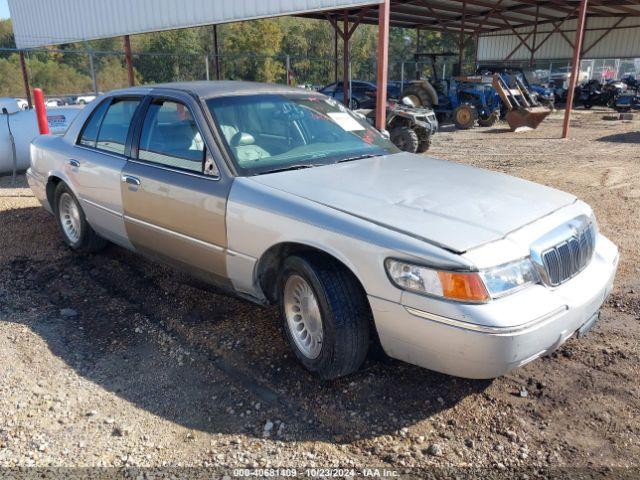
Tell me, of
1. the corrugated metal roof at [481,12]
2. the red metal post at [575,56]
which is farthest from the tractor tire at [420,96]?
the red metal post at [575,56]

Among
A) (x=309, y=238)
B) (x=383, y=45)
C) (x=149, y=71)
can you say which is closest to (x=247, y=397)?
(x=309, y=238)

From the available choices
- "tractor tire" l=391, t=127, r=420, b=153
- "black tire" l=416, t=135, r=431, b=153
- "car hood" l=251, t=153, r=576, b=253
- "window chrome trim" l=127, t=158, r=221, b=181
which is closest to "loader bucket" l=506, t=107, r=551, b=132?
"black tire" l=416, t=135, r=431, b=153

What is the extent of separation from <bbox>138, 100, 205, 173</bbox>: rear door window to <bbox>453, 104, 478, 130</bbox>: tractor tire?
1406cm

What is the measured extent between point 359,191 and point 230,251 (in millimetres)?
872

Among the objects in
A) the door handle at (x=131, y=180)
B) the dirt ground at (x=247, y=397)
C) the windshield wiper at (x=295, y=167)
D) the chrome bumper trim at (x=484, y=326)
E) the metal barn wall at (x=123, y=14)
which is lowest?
the dirt ground at (x=247, y=397)

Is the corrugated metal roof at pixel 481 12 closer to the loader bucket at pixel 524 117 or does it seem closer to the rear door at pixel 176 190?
the loader bucket at pixel 524 117

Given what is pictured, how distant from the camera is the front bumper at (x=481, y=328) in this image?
8.06 feet

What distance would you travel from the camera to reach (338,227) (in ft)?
9.18

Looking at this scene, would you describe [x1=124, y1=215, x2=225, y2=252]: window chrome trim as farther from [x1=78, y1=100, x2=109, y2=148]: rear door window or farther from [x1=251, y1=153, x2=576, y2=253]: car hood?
[x1=78, y1=100, x2=109, y2=148]: rear door window

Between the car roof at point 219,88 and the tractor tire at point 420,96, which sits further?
the tractor tire at point 420,96

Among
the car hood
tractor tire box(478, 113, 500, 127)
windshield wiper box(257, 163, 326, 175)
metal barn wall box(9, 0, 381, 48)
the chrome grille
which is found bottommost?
tractor tire box(478, 113, 500, 127)

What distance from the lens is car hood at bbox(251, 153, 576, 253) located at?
106 inches

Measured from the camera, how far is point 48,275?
186 inches

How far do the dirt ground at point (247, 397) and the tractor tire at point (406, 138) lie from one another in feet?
22.9
